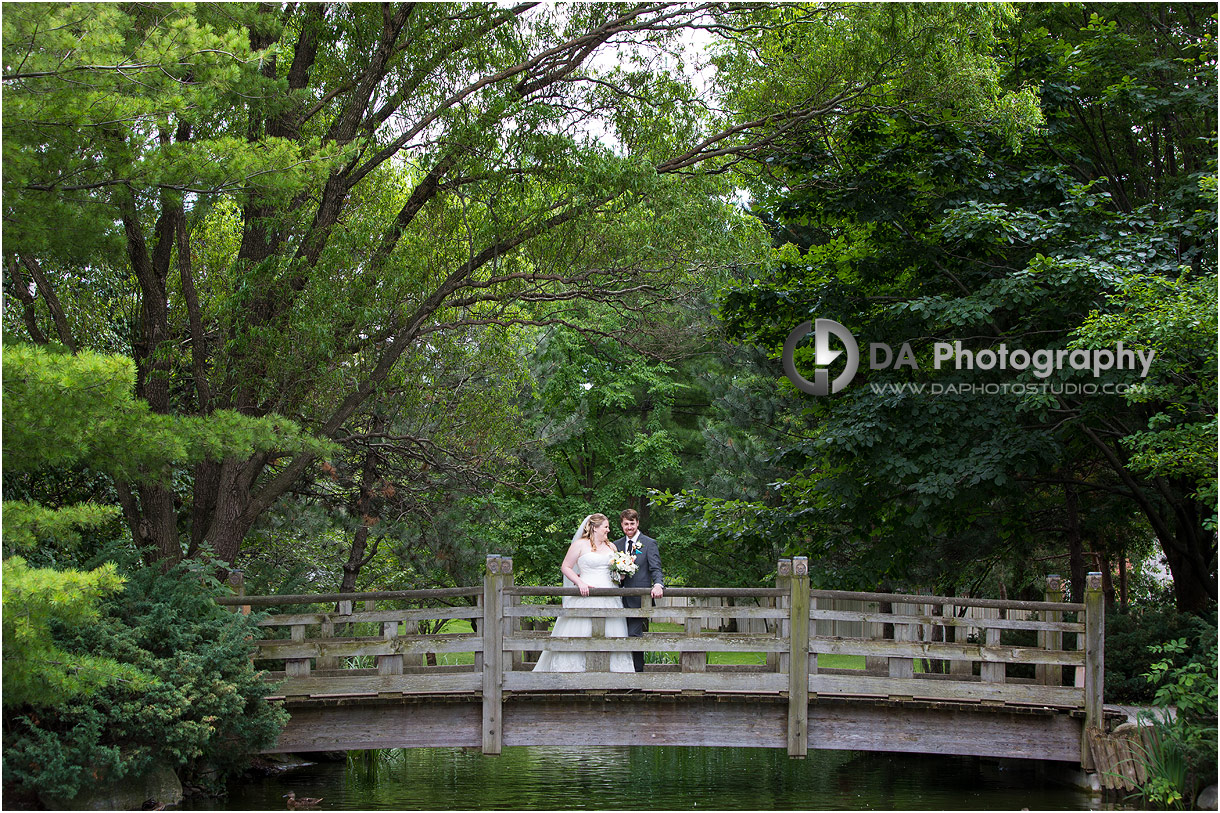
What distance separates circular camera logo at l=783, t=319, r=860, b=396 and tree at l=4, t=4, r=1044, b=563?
202cm

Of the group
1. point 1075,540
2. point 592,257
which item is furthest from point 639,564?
point 1075,540

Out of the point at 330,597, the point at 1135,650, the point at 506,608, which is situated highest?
the point at 330,597

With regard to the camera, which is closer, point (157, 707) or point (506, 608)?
point (157, 707)

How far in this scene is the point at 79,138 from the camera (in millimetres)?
7254

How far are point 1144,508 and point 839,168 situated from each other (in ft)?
17.5

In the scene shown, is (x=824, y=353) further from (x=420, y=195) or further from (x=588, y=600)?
(x=420, y=195)

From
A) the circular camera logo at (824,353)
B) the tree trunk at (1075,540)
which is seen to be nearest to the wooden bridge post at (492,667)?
the circular camera logo at (824,353)

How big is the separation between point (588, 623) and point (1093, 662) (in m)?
4.75

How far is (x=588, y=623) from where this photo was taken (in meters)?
9.73

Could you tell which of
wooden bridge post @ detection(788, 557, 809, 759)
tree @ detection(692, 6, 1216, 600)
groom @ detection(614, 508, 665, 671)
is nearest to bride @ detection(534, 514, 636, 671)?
groom @ detection(614, 508, 665, 671)

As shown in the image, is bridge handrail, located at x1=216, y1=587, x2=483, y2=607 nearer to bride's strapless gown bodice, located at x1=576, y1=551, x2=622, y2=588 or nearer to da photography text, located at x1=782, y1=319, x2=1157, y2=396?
bride's strapless gown bodice, located at x1=576, y1=551, x2=622, y2=588

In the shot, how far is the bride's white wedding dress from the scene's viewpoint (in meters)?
9.62

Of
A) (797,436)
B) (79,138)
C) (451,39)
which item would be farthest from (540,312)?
(79,138)

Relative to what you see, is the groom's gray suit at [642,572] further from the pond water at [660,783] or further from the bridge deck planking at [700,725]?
the pond water at [660,783]
